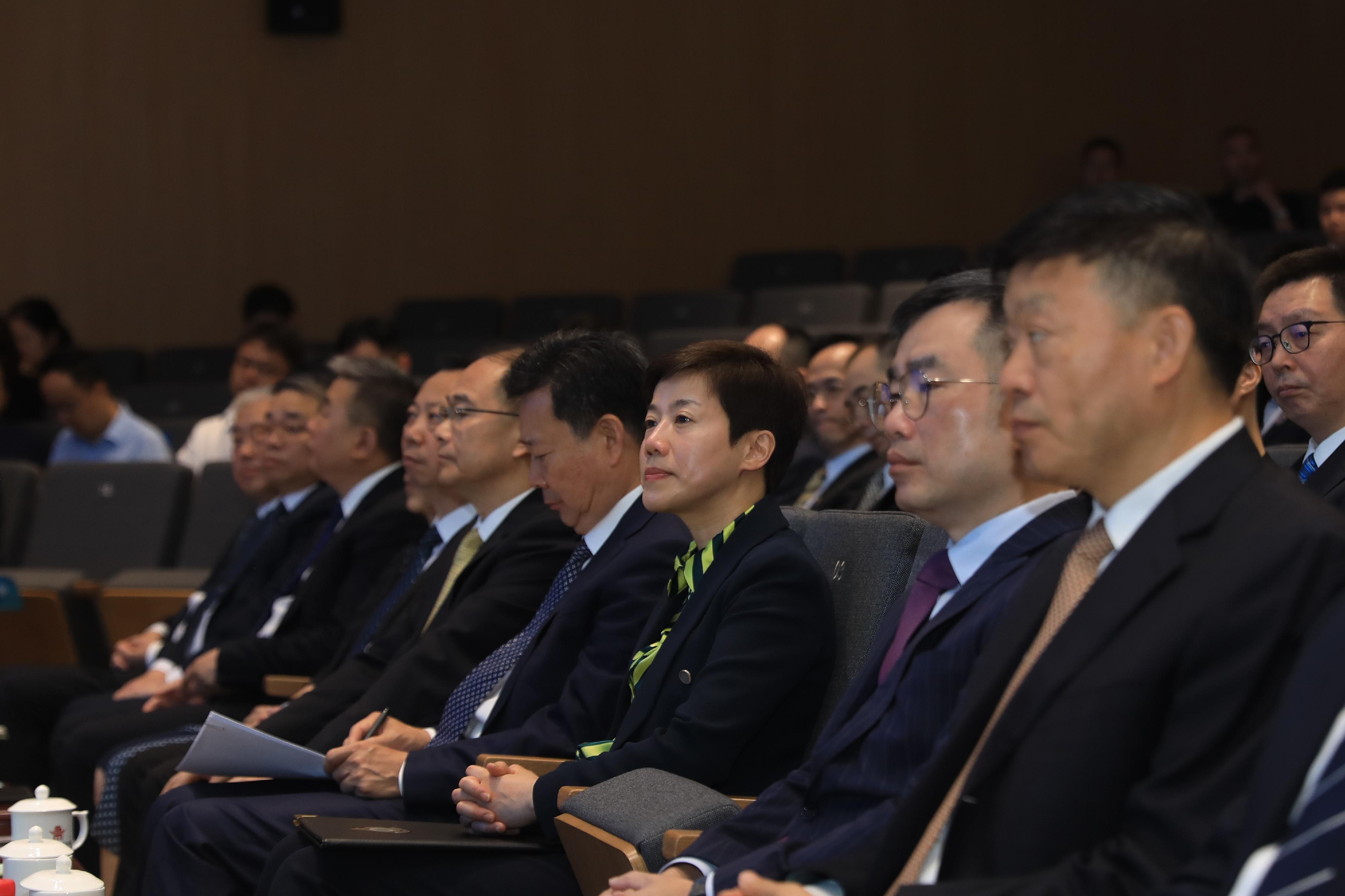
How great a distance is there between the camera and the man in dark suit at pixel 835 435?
3791 millimetres

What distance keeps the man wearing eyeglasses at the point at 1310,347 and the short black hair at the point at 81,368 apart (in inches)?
184

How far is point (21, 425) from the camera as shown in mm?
6059

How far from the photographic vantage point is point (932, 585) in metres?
1.65

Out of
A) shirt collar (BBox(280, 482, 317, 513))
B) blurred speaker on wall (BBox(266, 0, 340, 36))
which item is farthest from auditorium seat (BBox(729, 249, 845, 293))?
shirt collar (BBox(280, 482, 317, 513))

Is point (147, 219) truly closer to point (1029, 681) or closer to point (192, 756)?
point (192, 756)

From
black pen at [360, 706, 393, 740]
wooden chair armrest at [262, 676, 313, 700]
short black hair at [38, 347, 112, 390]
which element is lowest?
wooden chair armrest at [262, 676, 313, 700]

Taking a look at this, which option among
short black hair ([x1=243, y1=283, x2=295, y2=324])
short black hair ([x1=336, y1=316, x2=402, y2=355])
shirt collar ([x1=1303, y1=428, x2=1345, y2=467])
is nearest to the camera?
shirt collar ([x1=1303, y1=428, x2=1345, y2=467])

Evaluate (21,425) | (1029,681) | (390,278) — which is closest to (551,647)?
(1029,681)

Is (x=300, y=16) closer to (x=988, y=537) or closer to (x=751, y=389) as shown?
(x=751, y=389)

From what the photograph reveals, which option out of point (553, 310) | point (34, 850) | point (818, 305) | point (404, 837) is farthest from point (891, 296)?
point (34, 850)

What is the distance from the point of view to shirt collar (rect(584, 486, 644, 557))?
8.38 ft

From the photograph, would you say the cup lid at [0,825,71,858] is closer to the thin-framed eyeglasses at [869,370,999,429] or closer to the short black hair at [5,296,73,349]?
the thin-framed eyeglasses at [869,370,999,429]

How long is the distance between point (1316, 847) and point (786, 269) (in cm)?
697

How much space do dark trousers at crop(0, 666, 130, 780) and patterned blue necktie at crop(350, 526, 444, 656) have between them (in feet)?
4.21
